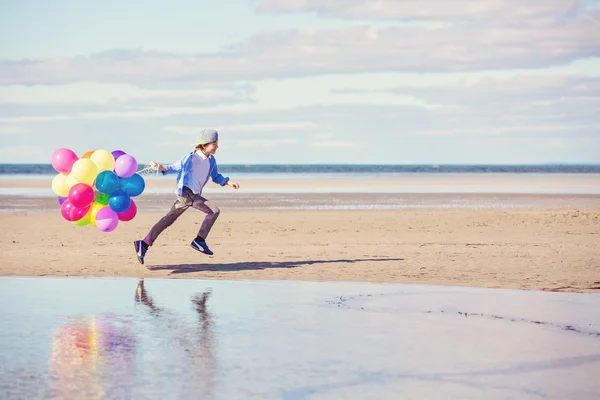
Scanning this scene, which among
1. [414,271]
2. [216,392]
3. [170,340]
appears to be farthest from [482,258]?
[216,392]

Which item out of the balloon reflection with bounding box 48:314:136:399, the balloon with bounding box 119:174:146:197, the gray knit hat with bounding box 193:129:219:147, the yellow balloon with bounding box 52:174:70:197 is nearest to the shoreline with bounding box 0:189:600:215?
the yellow balloon with bounding box 52:174:70:197

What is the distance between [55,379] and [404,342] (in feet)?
9.48

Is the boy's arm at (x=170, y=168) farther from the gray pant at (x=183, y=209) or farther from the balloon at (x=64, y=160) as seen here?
the balloon at (x=64, y=160)

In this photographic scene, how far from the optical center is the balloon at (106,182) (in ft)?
41.1

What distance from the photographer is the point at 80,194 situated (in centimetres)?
1244

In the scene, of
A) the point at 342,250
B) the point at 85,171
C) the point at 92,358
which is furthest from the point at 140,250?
the point at 92,358

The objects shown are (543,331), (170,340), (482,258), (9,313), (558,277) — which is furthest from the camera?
(482,258)

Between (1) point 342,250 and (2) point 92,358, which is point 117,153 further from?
(2) point 92,358

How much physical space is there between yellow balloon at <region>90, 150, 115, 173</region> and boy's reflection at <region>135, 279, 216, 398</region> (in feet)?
9.02

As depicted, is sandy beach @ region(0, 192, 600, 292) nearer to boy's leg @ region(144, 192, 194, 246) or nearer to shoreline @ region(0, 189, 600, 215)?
boy's leg @ region(144, 192, 194, 246)

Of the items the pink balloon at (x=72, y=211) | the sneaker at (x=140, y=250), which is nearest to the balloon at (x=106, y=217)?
the pink balloon at (x=72, y=211)

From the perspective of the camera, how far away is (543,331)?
26.7 feet

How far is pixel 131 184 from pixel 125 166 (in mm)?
276

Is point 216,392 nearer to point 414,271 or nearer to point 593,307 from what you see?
point 593,307
